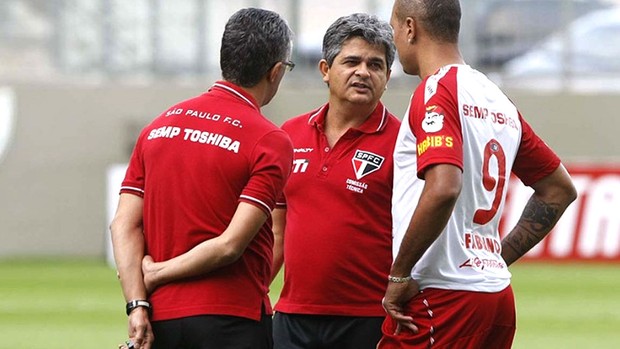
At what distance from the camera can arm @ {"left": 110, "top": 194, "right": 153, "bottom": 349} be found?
14.6 feet

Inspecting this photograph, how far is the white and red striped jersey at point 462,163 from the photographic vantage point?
4441mm

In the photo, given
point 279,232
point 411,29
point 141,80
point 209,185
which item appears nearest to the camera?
point 209,185

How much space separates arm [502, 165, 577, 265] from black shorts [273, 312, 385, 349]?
2.12ft

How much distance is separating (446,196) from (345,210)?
1069 mm

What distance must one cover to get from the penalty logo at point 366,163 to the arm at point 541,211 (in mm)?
609

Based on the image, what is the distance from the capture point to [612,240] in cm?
1655

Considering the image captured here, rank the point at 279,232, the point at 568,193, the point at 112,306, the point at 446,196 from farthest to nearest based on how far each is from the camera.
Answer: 1. the point at 112,306
2. the point at 279,232
3. the point at 568,193
4. the point at 446,196

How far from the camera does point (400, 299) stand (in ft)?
15.1

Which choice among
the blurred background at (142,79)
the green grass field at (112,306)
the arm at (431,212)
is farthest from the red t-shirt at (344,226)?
the blurred background at (142,79)

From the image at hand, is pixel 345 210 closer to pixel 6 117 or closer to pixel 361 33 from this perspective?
pixel 361 33

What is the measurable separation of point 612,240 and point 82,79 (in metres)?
8.00

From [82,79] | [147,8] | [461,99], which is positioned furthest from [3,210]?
[461,99]

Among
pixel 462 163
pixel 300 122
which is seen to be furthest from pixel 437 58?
pixel 300 122

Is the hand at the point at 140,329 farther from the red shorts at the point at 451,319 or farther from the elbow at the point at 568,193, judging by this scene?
the elbow at the point at 568,193
